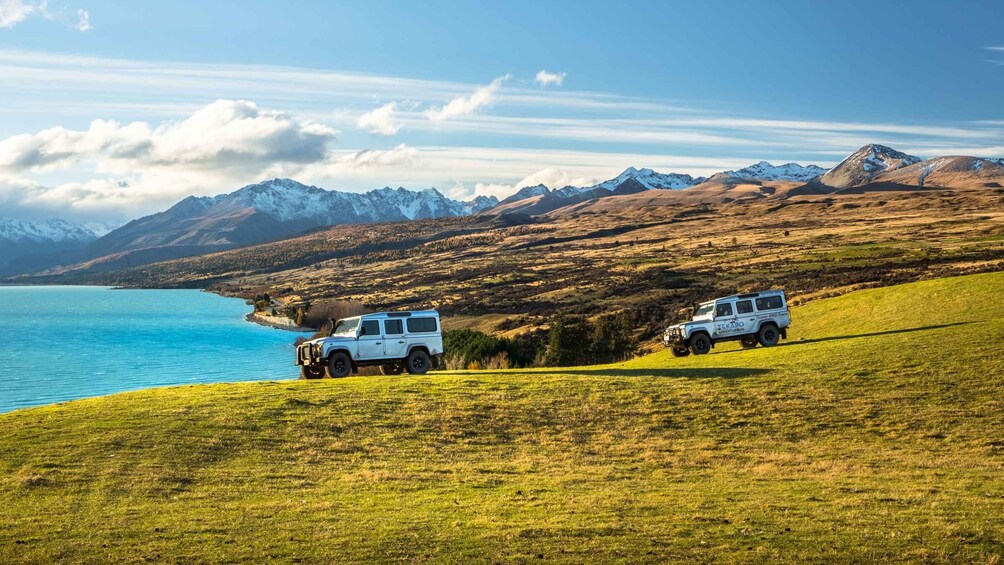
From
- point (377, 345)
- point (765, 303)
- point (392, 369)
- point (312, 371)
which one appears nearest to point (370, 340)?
point (377, 345)

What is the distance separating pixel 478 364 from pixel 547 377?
22884 mm

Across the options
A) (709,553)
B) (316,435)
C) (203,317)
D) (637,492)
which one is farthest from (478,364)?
(203,317)

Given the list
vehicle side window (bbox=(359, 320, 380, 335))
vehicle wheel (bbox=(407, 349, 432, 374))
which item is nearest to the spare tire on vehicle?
vehicle wheel (bbox=(407, 349, 432, 374))

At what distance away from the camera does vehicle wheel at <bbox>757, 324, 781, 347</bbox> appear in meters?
37.5

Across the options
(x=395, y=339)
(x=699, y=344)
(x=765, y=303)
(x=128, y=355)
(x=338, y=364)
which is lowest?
(x=699, y=344)

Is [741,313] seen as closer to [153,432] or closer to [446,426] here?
[446,426]

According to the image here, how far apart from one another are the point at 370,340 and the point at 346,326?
1.53 meters

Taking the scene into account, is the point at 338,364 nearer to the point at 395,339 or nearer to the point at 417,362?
the point at 395,339

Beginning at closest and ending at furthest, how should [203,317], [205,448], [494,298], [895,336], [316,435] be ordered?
1. [205,448]
2. [316,435]
3. [895,336]
4. [494,298]
5. [203,317]

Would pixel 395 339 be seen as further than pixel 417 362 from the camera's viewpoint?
No

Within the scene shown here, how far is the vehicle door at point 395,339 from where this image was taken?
105 feet

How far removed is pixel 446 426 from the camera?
23766 mm

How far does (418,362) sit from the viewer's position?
32.7m

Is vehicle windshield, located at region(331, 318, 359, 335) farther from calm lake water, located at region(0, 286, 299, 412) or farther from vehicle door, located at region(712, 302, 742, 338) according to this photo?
calm lake water, located at region(0, 286, 299, 412)
